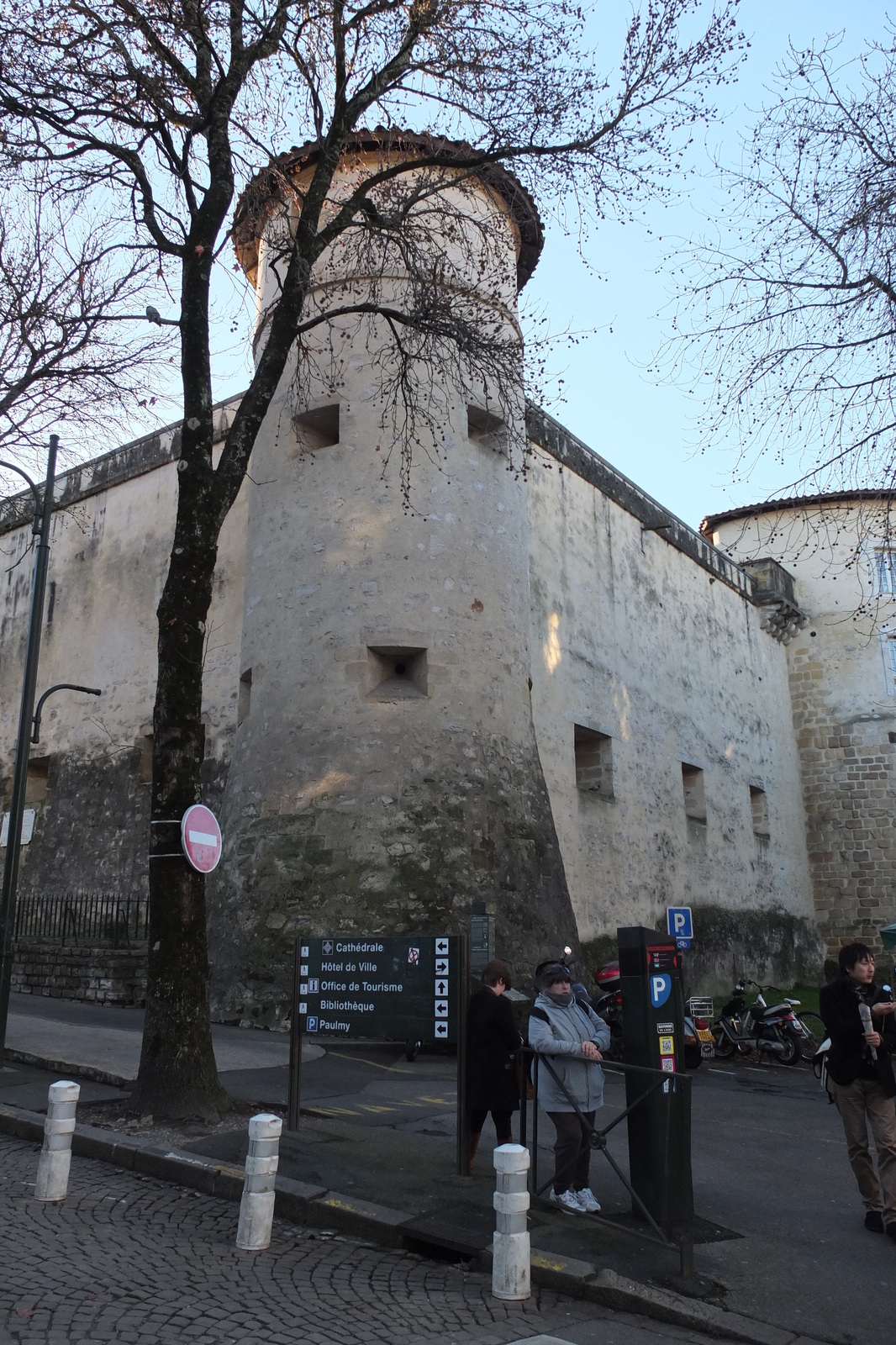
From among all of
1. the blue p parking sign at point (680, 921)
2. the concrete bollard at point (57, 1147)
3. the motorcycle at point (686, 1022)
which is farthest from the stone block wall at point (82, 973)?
the concrete bollard at point (57, 1147)

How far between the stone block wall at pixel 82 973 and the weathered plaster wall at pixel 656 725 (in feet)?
21.5

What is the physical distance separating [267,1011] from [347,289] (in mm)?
9404

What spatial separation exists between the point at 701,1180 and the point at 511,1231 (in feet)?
8.80

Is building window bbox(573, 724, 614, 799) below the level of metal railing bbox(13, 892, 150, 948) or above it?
above

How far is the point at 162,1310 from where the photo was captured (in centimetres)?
420

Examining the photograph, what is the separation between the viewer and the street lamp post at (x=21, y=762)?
9570 mm

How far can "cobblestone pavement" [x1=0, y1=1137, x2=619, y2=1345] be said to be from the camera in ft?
13.3

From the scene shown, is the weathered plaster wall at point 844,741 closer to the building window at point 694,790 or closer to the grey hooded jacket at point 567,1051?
the building window at point 694,790

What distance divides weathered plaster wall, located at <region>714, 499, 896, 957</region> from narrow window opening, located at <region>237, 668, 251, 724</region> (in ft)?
54.4

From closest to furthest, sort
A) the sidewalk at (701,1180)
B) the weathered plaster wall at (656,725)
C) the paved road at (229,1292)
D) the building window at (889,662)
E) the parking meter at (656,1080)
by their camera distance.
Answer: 1. the paved road at (229,1292)
2. the sidewalk at (701,1180)
3. the parking meter at (656,1080)
4. the weathered plaster wall at (656,725)
5. the building window at (889,662)

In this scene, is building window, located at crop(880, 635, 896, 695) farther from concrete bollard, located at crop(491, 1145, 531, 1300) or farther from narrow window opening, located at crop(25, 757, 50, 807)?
concrete bollard, located at crop(491, 1145, 531, 1300)

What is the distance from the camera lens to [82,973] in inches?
563

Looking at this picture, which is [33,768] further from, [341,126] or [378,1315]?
[378,1315]

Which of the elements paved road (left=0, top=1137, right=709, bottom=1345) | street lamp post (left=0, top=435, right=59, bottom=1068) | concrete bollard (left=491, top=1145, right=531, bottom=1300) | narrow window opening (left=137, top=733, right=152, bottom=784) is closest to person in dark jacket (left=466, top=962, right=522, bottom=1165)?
paved road (left=0, top=1137, right=709, bottom=1345)
